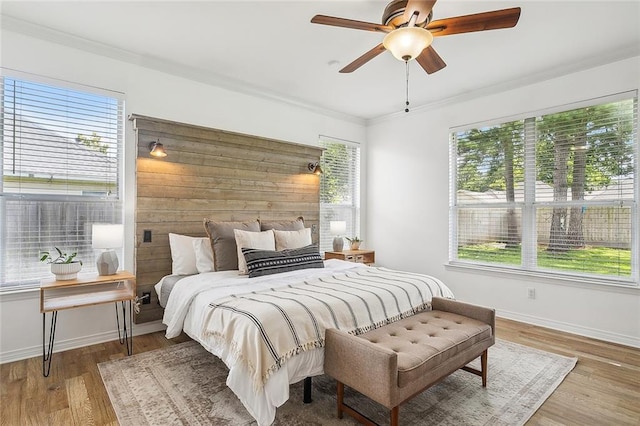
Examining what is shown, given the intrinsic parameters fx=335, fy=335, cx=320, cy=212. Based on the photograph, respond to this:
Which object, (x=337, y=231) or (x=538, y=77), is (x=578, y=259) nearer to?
(x=538, y=77)

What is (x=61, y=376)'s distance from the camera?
257 centimetres

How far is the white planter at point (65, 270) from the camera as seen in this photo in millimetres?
2828

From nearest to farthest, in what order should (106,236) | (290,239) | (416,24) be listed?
1. (416,24)
2. (106,236)
3. (290,239)

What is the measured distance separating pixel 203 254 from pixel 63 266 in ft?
3.72

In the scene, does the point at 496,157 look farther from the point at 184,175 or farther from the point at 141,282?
the point at 141,282

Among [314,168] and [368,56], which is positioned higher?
[368,56]

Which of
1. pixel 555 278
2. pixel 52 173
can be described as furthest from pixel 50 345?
pixel 555 278

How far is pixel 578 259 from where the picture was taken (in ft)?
11.9

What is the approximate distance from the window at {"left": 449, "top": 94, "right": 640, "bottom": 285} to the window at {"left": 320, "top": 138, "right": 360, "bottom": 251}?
160cm

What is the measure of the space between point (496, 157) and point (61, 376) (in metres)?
4.94

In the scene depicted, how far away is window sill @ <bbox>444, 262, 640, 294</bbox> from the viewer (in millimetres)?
3298

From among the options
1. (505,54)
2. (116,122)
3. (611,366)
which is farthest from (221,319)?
(505,54)

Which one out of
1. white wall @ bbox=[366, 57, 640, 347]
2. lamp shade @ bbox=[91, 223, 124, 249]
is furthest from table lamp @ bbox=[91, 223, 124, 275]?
white wall @ bbox=[366, 57, 640, 347]

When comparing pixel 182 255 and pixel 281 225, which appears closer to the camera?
pixel 182 255
